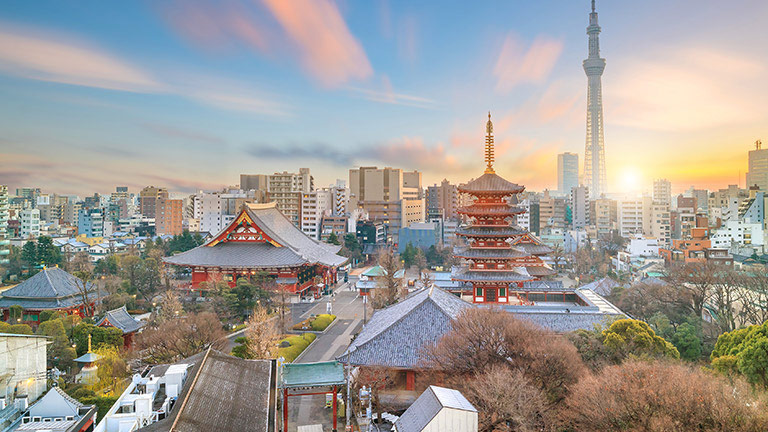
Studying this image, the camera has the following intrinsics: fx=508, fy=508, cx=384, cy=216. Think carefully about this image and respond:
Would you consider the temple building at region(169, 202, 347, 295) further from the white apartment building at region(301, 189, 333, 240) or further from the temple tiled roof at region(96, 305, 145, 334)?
the white apartment building at region(301, 189, 333, 240)

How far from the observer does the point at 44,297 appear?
106 ft

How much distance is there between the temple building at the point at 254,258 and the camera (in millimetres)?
43406

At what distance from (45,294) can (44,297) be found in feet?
0.84

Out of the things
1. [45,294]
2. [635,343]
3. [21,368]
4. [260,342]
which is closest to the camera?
[21,368]

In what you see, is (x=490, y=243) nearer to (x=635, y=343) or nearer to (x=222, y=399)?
(x=635, y=343)

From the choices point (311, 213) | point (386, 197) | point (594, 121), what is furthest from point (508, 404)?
point (594, 121)

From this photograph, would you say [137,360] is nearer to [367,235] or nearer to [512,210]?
[512,210]

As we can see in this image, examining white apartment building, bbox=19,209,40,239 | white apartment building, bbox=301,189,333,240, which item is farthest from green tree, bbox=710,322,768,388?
white apartment building, bbox=19,209,40,239

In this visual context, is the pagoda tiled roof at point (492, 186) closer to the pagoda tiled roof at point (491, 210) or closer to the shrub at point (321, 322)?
the pagoda tiled roof at point (491, 210)

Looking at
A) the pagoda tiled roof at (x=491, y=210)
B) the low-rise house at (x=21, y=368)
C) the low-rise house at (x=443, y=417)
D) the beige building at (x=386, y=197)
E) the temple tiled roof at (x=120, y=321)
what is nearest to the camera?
the low-rise house at (x=443, y=417)

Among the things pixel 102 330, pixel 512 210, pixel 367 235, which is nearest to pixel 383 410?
pixel 102 330

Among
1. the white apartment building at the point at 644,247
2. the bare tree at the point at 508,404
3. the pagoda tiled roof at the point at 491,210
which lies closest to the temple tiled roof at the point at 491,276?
the pagoda tiled roof at the point at 491,210

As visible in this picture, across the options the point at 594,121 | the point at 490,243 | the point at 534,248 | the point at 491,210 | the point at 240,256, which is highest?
the point at 594,121

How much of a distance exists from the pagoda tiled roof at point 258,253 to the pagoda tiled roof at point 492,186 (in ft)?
55.3
